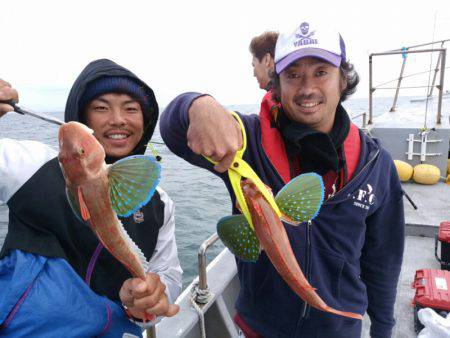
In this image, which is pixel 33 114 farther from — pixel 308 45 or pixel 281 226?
pixel 308 45

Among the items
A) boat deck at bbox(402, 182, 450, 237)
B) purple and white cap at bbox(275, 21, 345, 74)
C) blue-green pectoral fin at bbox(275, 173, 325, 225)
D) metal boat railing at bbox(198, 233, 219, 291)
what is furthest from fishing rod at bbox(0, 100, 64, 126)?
boat deck at bbox(402, 182, 450, 237)

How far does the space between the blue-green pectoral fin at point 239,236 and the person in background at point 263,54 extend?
3261 millimetres

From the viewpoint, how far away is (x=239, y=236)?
5.85 ft

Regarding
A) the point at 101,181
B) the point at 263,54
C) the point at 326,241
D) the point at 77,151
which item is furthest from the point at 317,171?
the point at 263,54

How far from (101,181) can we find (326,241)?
155 centimetres

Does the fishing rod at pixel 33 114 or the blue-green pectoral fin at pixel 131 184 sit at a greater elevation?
the fishing rod at pixel 33 114

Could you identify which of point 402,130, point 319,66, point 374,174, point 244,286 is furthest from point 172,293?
point 402,130

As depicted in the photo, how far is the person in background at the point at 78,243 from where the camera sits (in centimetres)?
186

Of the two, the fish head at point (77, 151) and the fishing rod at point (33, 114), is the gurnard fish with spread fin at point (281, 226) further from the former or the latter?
the fishing rod at point (33, 114)

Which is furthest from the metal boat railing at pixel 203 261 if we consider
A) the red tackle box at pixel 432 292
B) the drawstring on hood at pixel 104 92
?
the red tackle box at pixel 432 292

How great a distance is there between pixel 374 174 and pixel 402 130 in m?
6.45

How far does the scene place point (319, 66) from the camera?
2152mm

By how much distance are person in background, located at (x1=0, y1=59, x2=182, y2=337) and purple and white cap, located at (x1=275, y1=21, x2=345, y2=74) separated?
1.15m

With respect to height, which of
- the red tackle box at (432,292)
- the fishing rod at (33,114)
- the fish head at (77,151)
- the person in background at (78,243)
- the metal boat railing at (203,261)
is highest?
the fishing rod at (33,114)
